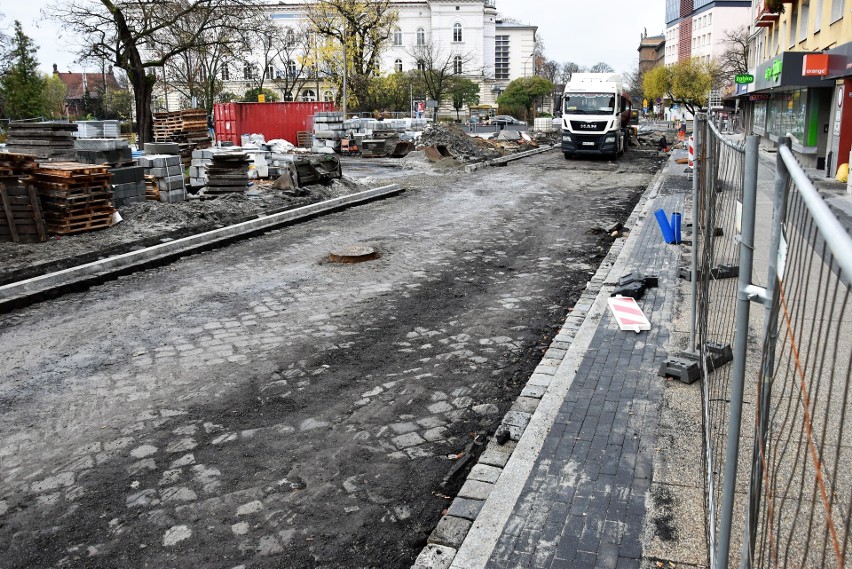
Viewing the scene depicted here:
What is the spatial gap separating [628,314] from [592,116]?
2618 cm

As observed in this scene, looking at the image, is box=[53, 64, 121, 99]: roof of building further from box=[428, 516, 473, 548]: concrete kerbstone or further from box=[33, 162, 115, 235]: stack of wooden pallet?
box=[428, 516, 473, 548]: concrete kerbstone

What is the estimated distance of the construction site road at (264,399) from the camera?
4.40 meters

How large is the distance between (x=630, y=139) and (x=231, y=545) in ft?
146

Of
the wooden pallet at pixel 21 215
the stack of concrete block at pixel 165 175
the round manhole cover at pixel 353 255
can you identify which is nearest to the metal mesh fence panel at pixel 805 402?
the round manhole cover at pixel 353 255

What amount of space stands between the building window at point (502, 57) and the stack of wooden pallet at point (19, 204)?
391 ft

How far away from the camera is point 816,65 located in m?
22.3

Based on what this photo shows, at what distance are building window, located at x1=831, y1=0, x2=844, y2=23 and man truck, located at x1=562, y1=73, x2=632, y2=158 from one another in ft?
33.6

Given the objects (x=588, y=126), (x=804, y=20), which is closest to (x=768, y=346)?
(x=588, y=126)

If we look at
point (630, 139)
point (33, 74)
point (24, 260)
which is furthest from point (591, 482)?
point (33, 74)

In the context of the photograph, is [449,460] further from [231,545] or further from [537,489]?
[231,545]

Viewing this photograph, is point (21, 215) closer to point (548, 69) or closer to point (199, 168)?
point (199, 168)

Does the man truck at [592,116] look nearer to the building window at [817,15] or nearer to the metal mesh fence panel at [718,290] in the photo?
the building window at [817,15]

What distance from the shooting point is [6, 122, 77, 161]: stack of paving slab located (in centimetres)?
1556

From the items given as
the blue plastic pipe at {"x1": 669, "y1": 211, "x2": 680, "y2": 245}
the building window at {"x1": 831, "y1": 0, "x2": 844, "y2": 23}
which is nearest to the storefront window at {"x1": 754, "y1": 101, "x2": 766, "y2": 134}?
the building window at {"x1": 831, "y1": 0, "x2": 844, "y2": 23}
